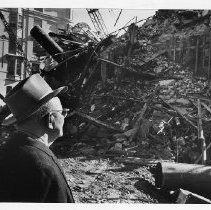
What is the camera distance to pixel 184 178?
3.97 m

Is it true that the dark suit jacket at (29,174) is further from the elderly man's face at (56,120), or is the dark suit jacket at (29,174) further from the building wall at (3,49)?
the building wall at (3,49)

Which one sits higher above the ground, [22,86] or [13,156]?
[22,86]

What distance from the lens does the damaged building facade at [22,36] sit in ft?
13.3

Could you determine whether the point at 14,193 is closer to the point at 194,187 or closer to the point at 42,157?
the point at 42,157

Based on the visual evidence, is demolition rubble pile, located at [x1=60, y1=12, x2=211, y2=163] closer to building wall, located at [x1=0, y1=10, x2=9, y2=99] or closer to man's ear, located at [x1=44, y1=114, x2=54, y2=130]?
building wall, located at [x1=0, y1=10, x2=9, y2=99]

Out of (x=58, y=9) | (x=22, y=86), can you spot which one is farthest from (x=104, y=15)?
(x=22, y=86)

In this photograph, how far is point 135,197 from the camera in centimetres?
383

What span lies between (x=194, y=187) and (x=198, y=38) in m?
1.96

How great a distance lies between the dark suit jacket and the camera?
209cm

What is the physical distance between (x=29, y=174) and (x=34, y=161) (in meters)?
0.09

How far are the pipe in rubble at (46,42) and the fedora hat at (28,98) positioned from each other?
1712 millimetres

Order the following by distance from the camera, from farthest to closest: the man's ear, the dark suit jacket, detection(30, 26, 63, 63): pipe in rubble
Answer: detection(30, 26, 63, 63): pipe in rubble < the man's ear < the dark suit jacket

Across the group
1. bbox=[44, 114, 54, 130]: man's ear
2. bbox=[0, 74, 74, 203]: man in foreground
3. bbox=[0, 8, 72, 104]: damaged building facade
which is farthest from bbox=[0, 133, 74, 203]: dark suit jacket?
bbox=[0, 8, 72, 104]: damaged building facade

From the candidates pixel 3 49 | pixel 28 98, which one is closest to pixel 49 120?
pixel 28 98
